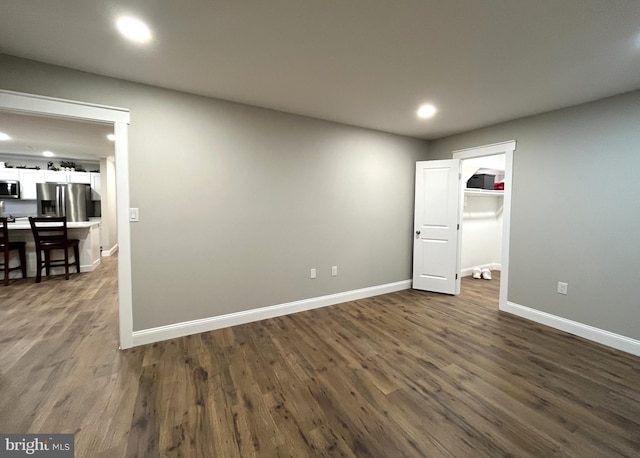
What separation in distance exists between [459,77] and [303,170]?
1.85m

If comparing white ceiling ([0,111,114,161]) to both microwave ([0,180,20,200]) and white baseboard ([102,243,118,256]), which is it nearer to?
microwave ([0,180,20,200])

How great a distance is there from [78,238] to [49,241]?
52 cm

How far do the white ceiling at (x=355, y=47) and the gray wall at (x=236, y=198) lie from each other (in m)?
0.22

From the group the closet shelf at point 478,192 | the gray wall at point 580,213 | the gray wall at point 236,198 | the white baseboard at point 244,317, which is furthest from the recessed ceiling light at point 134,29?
the closet shelf at point 478,192

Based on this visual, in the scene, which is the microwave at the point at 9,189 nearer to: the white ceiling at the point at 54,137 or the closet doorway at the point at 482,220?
the white ceiling at the point at 54,137

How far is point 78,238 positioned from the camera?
15.8ft

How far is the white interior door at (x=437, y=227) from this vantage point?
3.84m

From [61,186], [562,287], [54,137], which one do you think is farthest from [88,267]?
[562,287]

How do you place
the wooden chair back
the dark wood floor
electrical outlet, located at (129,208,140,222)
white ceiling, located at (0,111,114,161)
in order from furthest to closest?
the wooden chair back, white ceiling, located at (0,111,114,161), electrical outlet, located at (129,208,140,222), the dark wood floor

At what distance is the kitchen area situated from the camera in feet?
14.5

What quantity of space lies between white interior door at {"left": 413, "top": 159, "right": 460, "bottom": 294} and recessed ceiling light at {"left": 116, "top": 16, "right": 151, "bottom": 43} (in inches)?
144

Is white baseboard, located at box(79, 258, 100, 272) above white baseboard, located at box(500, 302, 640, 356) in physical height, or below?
above
